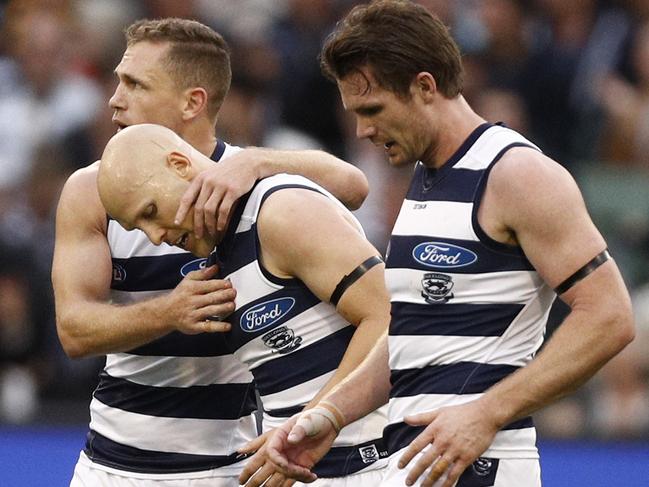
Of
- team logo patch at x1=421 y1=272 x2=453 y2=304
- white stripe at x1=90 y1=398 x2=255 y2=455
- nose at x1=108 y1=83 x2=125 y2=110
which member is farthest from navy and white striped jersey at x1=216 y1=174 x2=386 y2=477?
nose at x1=108 y1=83 x2=125 y2=110

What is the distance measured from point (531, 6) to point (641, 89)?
0.98 metres

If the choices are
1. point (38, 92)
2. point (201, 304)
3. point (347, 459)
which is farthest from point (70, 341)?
point (38, 92)

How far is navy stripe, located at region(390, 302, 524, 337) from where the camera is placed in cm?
342

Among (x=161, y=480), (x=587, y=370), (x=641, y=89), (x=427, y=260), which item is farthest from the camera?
(x=641, y=89)

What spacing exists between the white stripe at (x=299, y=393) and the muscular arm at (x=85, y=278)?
549 millimetres

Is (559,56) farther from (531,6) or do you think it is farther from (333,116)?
(333,116)

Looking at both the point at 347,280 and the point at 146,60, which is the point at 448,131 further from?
the point at 146,60

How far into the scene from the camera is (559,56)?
8.47m

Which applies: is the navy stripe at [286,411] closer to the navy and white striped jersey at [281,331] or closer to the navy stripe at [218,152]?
the navy and white striped jersey at [281,331]

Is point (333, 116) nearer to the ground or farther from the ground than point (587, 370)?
farther from the ground

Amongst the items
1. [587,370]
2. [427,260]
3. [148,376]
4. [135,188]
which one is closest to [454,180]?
[427,260]

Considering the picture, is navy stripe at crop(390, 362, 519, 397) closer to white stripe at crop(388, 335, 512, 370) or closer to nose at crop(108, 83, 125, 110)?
white stripe at crop(388, 335, 512, 370)

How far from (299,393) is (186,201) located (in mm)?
612

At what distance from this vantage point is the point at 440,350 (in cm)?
347
